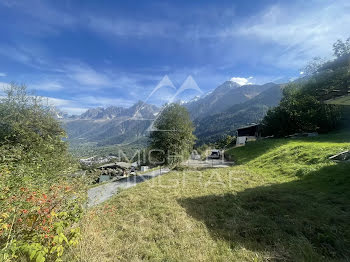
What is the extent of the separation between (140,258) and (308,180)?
32.9 ft

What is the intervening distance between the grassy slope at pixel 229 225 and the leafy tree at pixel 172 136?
8075 mm

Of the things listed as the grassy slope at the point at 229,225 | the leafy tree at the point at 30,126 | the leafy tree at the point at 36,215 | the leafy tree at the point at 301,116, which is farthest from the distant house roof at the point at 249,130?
the leafy tree at the point at 36,215

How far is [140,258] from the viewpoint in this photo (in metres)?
3.52

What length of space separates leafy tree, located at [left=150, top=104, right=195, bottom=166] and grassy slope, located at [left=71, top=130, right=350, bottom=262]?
8.08m

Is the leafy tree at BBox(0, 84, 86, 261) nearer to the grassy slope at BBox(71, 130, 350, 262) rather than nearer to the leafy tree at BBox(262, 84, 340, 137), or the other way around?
the grassy slope at BBox(71, 130, 350, 262)

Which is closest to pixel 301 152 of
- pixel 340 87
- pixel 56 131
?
pixel 340 87

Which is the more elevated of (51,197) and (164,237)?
(51,197)

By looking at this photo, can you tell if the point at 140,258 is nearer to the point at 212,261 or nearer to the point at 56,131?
the point at 212,261

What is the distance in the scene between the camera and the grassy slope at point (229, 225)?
358cm

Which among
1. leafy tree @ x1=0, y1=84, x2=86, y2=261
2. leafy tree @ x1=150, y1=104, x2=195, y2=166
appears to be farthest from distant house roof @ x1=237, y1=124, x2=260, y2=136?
leafy tree @ x1=0, y1=84, x2=86, y2=261

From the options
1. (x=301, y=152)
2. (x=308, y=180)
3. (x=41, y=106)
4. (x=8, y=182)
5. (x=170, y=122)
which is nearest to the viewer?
(x=8, y=182)

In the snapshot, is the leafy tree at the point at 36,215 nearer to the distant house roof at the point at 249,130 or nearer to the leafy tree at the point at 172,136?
the leafy tree at the point at 172,136

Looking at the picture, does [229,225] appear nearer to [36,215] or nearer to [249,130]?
[36,215]

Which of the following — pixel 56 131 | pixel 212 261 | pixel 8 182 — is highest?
pixel 56 131
